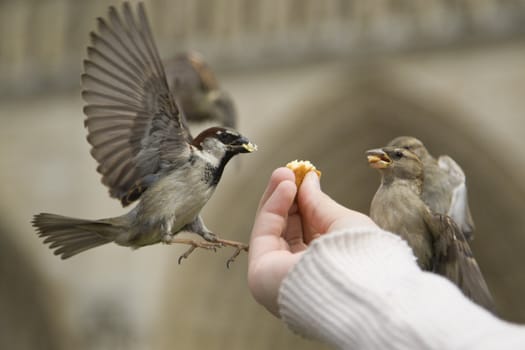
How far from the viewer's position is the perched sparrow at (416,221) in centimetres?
142

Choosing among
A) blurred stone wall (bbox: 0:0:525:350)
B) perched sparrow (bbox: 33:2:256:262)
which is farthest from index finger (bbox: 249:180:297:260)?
blurred stone wall (bbox: 0:0:525:350)

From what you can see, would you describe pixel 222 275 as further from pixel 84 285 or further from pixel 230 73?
pixel 230 73

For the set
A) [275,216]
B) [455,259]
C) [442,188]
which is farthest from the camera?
[442,188]

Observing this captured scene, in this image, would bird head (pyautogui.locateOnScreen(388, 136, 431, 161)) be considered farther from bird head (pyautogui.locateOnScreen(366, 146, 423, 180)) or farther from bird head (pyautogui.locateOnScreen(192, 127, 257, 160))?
bird head (pyautogui.locateOnScreen(192, 127, 257, 160))

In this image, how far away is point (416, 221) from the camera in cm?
149

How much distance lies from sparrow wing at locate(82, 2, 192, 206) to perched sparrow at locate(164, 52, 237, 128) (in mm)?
754

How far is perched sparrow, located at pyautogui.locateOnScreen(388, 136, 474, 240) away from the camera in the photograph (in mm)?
1624

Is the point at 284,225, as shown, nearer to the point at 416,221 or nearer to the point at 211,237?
the point at 211,237

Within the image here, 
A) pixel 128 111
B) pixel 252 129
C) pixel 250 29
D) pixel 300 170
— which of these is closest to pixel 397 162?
pixel 300 170

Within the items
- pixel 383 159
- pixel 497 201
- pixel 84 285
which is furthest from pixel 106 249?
pixel 383 159

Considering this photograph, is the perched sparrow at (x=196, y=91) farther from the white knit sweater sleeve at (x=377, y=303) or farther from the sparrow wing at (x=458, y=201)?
the white knit sweater sleeve at (x=377, y=303)

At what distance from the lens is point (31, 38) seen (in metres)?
5.97

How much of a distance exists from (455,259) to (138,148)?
1.63 feet

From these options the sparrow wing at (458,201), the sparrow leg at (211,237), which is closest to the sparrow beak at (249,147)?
the sparrow leg at (211,237)
